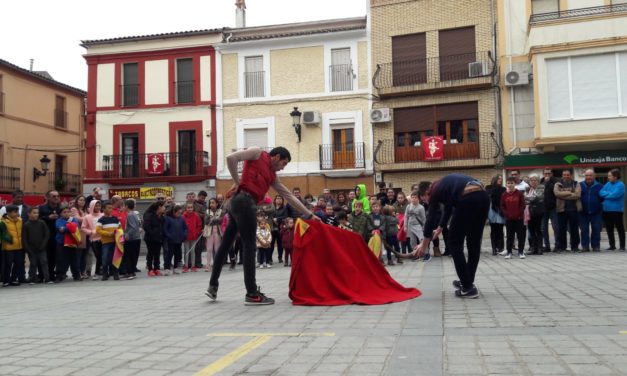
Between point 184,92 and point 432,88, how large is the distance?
1252 cm

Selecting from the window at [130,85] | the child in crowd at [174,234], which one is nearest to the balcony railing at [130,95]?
the window at [130,85]

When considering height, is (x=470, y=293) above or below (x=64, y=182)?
below

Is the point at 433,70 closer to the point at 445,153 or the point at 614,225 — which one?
the point at 445,153

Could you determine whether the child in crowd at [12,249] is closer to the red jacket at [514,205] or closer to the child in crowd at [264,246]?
the child in crowd at [264,246]

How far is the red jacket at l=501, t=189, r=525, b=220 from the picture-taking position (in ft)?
42.2

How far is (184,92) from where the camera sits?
29031 millimetres

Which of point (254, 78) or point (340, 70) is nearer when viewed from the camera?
point (340, 70)

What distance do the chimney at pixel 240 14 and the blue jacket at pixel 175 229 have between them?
20.5 meters

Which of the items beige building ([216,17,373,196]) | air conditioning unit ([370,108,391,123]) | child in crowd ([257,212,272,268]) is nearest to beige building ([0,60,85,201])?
beige building ([216,17,373,196])

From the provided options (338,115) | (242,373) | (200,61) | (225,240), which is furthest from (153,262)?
(200,61)

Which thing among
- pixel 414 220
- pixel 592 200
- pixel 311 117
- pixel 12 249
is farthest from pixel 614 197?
pixel 311 117

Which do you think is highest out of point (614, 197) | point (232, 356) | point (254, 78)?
point (254, 78)

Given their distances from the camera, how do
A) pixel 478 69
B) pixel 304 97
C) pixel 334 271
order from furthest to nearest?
pixel 304 97
pixel 478 69
pixel 334 271

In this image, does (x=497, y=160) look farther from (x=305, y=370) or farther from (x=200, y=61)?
(x=305, y=370)
